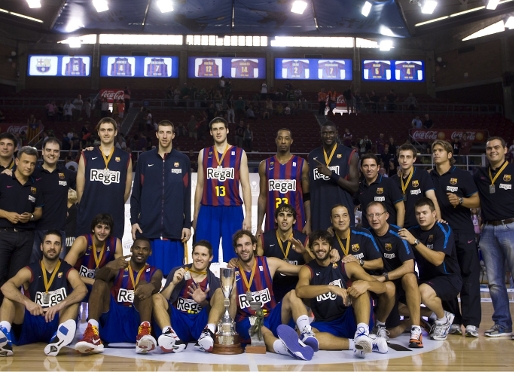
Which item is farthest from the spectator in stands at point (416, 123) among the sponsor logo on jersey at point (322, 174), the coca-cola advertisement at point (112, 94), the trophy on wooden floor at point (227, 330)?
the trophy on wooden floor at point (227, 330)

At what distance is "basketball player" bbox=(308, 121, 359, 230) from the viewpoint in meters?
6.26

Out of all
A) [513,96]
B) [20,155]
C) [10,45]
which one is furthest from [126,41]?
[20,155]

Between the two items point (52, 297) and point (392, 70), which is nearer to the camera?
point (52, 297)

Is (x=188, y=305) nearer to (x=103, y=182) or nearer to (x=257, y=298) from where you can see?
(x=257, y=298)

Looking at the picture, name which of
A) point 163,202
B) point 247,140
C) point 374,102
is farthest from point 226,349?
point 374,102

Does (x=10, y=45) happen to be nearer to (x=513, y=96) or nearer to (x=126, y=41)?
(x=126, y=41)

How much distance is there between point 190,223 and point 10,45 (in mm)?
25201

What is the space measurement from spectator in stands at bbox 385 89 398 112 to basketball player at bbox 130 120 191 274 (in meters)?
20.6

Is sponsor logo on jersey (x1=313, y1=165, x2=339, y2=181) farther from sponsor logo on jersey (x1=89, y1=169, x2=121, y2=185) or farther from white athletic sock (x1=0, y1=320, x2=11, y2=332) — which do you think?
white athletic sock (x1=0, y1=320, x2=11, y2=332)

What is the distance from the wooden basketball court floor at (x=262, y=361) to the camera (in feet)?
13.7

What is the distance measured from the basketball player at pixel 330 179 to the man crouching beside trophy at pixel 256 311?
3.70ft

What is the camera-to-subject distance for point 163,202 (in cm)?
604

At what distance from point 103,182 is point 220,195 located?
1.29 m

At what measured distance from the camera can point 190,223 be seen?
611 centimetres
